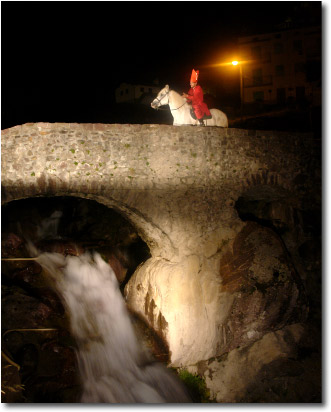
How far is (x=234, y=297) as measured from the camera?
893cm

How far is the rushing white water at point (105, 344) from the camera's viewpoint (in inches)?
326

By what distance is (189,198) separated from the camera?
865 cm

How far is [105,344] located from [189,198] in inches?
179

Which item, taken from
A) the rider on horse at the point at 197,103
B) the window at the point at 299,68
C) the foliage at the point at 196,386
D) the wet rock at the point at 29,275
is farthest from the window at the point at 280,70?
the foliage at the point at 196,386

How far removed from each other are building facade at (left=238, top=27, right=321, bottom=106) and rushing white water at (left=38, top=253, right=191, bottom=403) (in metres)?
18.0

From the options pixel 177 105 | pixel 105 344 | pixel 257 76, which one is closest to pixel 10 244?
pixel 105 344

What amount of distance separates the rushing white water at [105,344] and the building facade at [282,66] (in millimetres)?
17977

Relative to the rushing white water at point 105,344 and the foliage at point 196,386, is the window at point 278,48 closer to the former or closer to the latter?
the rushing white water at point 105,344

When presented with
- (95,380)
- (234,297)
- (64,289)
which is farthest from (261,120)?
(95,380)

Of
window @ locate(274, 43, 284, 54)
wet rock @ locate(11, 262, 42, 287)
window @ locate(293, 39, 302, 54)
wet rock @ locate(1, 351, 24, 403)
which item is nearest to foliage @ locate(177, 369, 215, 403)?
wet rock @ locate(1, 351, 24, 403)

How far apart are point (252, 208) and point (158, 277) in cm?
481

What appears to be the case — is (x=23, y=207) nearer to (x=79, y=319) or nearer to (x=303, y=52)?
(x=79, y=319)

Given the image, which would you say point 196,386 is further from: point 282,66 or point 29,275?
point 282,66

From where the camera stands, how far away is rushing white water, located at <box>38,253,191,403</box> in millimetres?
8281
